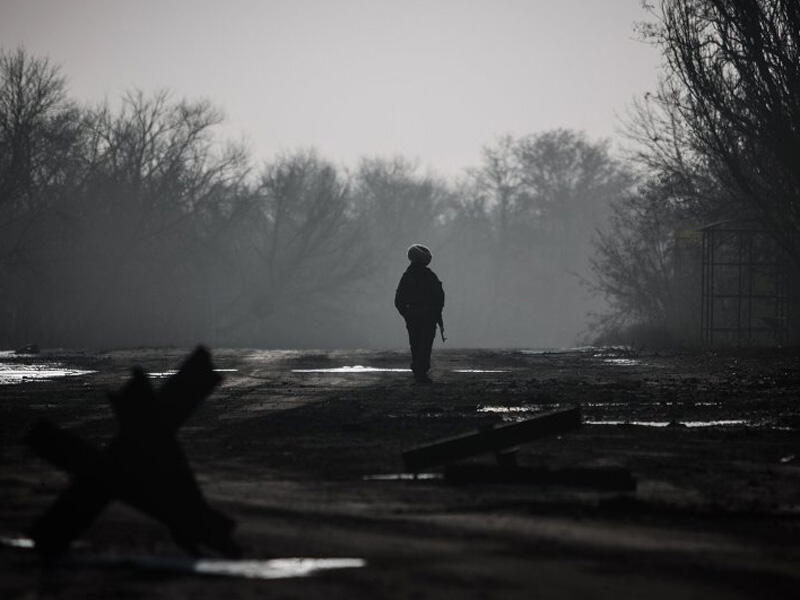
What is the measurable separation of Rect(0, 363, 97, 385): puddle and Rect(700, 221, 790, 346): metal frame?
60.7 ft

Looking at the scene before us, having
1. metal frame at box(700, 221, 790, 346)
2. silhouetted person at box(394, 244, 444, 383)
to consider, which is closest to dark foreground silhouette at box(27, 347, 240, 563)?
silhouetted person at box(394, 244, 444, 383)

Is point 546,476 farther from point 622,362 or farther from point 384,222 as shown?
point 384,222

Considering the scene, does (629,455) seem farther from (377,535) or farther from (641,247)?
(641,247)

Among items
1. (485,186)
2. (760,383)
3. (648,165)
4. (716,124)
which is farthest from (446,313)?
(760,383)

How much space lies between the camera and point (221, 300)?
80250 mm

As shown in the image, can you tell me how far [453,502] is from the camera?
325 inches

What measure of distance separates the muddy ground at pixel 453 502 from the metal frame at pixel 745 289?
23.5 metres

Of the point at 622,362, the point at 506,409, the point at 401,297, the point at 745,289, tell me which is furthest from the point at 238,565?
the point at 745,289

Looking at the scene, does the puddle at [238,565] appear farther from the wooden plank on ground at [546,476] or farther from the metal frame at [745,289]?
the metal frame at [745,289]

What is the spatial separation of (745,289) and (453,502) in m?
39.6

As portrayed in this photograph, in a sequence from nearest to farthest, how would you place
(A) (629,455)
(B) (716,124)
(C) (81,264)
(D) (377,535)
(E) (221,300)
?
1. (D) (377,535)
2. (A) (629,455)
3. (B) (716,124)
4. (C) (81,264)
5. (E) (221,300)

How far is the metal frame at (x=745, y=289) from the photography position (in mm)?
42188

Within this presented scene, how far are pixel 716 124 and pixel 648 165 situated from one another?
11880mm

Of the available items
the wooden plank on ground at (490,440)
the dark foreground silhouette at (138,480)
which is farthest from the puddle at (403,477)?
the dark foreground silhouette at (138,480)
